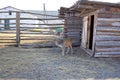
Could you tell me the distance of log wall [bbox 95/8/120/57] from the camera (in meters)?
10.4

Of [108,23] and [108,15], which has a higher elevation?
[108,15]

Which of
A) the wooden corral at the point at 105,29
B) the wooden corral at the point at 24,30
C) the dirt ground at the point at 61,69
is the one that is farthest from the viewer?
the wooden corral at the point at 24,30

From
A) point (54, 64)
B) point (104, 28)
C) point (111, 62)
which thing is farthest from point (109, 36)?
point (54, 64)

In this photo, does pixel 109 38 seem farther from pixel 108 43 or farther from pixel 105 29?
pixel 105 29

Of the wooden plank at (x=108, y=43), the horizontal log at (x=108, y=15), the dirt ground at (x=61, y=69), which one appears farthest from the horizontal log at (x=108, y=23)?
the dirt ground at (x=61, y=69)

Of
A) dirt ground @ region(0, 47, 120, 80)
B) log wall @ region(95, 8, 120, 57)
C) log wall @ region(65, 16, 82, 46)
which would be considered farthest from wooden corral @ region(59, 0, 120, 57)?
log wall @ region(65, 16, 82, 46)

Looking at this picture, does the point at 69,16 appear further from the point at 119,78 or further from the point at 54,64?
the point at 119,78

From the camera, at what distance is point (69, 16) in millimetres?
14117

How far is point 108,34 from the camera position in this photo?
34.4ft

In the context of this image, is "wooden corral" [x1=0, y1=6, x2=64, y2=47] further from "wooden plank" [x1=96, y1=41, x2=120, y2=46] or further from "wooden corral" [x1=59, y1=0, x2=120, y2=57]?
"wooden plank" [x1=96, y1=41, x2=120, y2=46]

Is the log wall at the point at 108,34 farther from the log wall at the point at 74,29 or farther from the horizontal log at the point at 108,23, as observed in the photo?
the log wall at the point at 74,29

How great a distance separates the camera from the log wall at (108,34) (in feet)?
34.0

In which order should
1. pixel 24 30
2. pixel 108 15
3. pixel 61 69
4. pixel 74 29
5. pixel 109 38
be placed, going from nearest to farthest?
pixel 61 69 < pixel 108 15 < pixel 109 38 < pixel 74 29 < pixel 24 30

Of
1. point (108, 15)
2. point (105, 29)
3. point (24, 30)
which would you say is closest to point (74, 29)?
point (24, 30)
